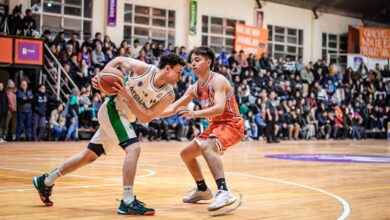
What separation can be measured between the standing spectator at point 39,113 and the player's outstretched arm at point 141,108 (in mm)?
11409

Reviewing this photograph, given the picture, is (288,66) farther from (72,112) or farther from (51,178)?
(51,178)

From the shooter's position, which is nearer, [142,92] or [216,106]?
[142,92]

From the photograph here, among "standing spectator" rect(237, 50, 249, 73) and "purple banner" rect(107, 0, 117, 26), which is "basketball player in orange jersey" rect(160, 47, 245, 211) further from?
"standing spectator" rect(237, 50, 249, 73)

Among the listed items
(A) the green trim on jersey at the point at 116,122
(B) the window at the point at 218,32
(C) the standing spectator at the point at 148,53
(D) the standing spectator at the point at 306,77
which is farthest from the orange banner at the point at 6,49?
(D) the standing spectator at the point at 306,77

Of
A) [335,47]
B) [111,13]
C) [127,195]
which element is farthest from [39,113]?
[335,47]

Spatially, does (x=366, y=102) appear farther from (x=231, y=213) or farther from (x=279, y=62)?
(x=231, y=213)

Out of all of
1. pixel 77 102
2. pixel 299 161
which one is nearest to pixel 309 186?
pixel 299 161

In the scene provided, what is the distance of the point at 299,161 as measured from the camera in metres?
12.0

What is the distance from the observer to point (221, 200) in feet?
17.9

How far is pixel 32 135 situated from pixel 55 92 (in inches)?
73.8

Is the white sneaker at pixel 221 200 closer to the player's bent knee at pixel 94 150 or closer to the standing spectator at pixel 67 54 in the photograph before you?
the player's bent knee at pixel 94 150

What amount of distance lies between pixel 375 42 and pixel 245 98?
12735 millimetres

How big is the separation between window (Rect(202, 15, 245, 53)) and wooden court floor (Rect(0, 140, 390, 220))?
15.3 m

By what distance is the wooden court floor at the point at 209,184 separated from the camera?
532cm
